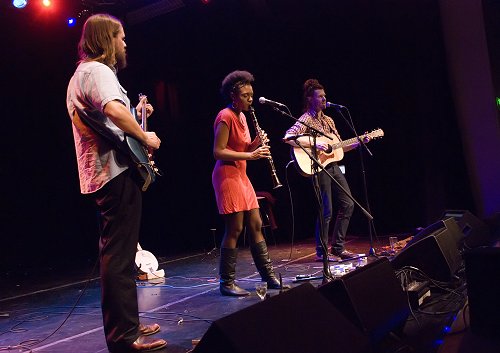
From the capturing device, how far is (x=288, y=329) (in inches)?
69.9

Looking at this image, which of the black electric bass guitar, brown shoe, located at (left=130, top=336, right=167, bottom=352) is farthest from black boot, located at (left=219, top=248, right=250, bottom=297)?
the black electric bass guitar

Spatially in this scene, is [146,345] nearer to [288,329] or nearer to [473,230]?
[288,329]

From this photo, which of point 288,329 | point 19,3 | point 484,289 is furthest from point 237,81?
point 19,3

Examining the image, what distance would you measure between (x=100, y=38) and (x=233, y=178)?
1.89 meters

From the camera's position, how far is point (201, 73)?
975cm

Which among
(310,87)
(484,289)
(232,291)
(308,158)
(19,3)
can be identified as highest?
(19,3)

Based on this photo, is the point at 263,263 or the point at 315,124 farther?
the point at 315,124

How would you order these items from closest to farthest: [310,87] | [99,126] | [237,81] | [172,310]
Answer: [99,126], [172,310], [237,81], [310,87]

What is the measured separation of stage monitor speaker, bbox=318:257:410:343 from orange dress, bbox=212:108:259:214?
1.86 m

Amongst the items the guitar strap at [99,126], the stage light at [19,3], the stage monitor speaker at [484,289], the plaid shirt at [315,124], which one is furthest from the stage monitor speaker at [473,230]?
the stage light at [19,3]

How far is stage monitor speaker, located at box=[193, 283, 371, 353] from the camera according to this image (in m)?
1.57

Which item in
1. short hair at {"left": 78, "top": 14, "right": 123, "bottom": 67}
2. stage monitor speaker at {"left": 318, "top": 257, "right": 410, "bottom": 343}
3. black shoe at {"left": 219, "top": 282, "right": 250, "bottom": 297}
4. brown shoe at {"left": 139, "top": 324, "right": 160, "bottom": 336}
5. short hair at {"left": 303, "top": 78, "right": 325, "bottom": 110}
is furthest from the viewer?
short hair at {"left": 303, "top": 78, "right": 325, "bottom": 110}

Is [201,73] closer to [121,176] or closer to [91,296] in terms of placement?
[91,296]

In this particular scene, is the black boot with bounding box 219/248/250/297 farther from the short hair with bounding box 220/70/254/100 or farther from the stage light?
the stage light
